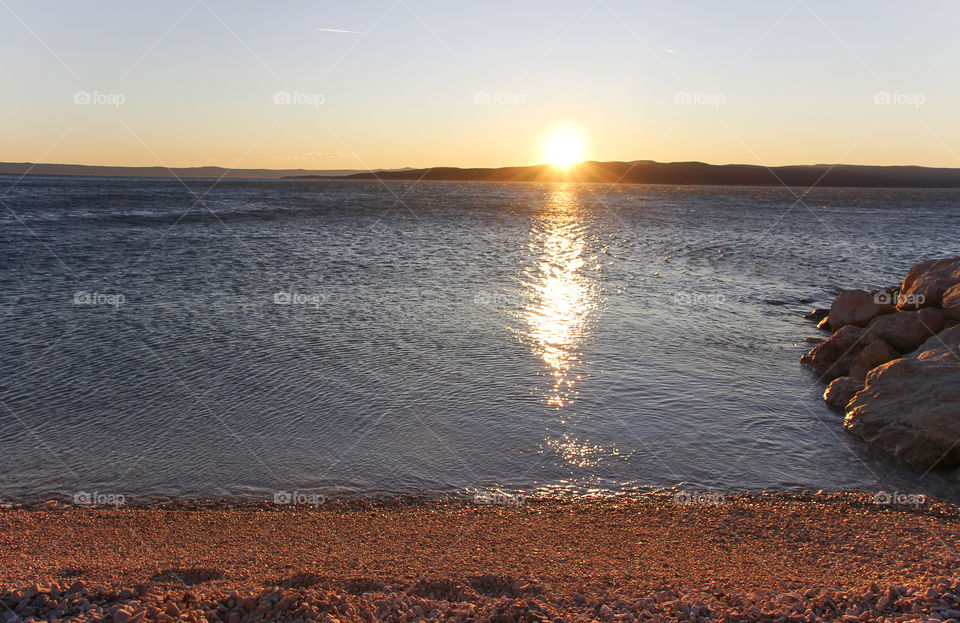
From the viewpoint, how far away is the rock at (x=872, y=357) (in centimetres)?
1206

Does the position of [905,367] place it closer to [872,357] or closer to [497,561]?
[872,357]

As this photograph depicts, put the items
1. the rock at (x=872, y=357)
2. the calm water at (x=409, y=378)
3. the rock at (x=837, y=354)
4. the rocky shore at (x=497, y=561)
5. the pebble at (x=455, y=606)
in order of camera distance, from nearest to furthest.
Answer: the pebble at (x=455, y=606), the rocky shore at (x=497, y=561), the calm water at (x=409, y=378), the rock at (x=872, y=357), the rock at (x=837, y=354)

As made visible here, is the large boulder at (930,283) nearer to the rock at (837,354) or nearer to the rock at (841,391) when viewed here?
the rock at (837,354)

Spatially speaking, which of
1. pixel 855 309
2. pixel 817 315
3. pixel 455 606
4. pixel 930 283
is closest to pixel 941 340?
pixel 930 283

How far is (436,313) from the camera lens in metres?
18.0

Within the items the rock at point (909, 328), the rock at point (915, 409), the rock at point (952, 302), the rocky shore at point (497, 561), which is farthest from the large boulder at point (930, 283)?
the rocky shore at point (497, 561)

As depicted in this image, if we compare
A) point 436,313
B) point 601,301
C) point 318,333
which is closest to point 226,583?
point 318,333

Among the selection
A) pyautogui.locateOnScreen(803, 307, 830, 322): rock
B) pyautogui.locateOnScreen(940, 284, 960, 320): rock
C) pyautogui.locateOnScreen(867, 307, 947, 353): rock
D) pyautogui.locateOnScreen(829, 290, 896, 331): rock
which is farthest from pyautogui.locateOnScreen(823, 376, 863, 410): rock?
pyautogui.locateOnScreen(803, 307, 830, 322): rock

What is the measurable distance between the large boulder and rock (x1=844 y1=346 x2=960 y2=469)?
3417 millimetres

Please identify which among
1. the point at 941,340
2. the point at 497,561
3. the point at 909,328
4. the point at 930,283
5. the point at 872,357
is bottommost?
the point at 497,561

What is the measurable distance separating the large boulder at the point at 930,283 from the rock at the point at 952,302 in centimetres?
39

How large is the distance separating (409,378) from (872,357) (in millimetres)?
9170

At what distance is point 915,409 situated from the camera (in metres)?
9.56

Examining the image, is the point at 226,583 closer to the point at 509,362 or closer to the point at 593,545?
the point at 593,545
